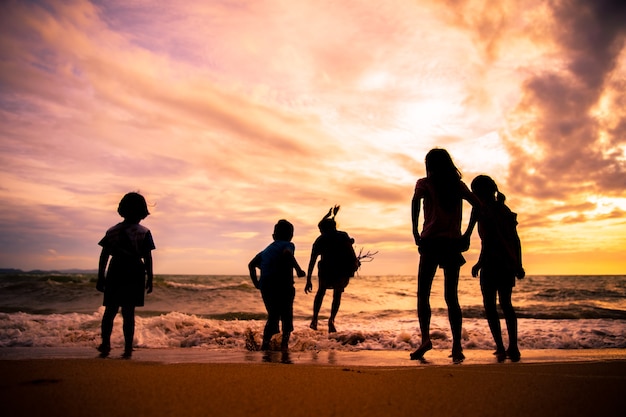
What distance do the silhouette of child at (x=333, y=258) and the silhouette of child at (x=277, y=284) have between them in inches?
104

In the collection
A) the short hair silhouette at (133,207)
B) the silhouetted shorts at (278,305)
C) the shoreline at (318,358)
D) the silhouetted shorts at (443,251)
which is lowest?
the shoreline at (318,358)

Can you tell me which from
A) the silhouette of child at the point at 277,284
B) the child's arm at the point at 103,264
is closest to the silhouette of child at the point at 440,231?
the silhouette of child at the point at 277,284

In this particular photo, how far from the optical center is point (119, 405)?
5.97 ft

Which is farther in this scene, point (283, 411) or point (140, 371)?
point (140, 371)

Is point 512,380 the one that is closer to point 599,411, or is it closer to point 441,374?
point 441,374

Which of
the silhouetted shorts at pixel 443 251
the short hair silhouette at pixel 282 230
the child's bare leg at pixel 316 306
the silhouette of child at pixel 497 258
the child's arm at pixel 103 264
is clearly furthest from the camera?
the child's bare leg at pixel 316 306

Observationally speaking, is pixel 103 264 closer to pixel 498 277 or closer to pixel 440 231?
pixel 440 231

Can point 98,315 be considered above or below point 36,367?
below

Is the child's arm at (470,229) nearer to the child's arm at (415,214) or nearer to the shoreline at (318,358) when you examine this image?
the child's arm at (415,214)

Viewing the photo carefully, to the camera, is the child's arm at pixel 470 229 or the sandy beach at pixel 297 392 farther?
the child's arm at pixel 470 229

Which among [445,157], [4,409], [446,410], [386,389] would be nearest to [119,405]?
[4,409]

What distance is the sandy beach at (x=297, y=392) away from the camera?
5.85 ft

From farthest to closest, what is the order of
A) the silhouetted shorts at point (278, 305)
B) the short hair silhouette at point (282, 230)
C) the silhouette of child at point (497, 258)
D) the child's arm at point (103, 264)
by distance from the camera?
1. the short hair silhouette at point (282, 230)
2. the silhouetted shorts at point (278, 305)
3. the silhouette of child at point (497, 258)
4. the child's arm at point (103, 264)

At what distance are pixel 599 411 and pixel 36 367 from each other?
134 inches
